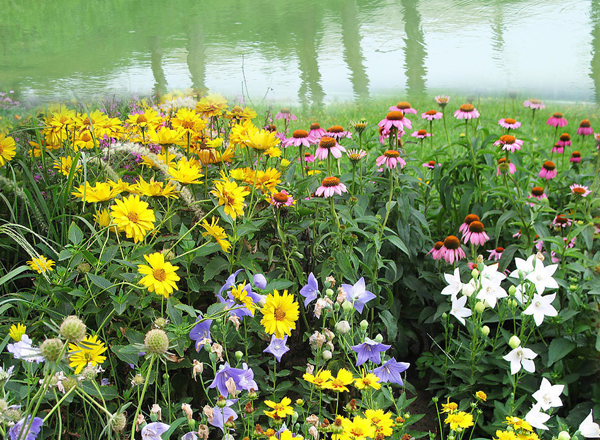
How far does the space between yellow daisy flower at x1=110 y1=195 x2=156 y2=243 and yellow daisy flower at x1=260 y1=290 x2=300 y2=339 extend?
379mm

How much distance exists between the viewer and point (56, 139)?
2055mm

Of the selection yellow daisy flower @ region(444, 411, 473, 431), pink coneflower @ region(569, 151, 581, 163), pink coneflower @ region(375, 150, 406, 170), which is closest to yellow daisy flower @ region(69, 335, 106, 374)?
yellow daisy flower @ region(444, 411, 473, 431)

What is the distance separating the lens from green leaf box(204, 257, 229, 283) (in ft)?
5.07

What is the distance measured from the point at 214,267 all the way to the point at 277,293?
13.9 inches

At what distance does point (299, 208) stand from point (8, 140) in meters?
1.11

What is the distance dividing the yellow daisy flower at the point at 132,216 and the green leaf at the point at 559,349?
52.3 inches

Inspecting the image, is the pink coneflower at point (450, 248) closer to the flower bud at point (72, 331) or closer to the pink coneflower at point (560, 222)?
the pink coneflower at point (560, 222)

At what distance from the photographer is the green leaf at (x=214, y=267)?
1545 mm

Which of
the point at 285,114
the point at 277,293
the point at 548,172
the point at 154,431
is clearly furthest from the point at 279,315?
the point at 285,114

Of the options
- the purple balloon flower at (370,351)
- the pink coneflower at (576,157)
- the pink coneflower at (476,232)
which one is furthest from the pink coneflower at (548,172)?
the purple balloon flower at (370,351)

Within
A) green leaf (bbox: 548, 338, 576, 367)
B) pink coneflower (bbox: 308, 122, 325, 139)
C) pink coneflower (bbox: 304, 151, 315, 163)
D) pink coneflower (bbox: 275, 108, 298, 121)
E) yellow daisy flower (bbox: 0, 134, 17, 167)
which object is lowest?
green leaf (bbox: 548, 338, 576, 367)

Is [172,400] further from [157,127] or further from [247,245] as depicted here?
[157,127]

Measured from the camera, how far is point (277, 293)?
1.30 m

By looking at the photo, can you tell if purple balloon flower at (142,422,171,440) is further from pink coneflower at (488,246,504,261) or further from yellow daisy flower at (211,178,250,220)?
pink coneflower at (488,246,504,261)
